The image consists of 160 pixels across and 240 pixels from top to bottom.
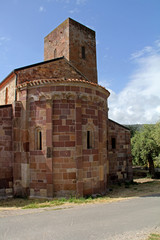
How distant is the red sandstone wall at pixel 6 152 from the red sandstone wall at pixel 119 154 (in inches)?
290

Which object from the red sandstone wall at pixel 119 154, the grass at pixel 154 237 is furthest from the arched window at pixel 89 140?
the grass at pixel 154 237

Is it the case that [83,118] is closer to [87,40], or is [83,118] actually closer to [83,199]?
[83,199]

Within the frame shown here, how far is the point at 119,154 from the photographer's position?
16.1m

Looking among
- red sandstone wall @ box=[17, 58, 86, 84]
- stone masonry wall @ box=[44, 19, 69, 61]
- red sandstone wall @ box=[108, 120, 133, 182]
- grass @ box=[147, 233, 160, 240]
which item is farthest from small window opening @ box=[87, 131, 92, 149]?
stone masonry wall @ box=[44, 19, 69, 61]

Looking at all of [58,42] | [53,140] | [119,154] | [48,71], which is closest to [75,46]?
[58,42]

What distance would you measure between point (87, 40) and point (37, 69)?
1050cm

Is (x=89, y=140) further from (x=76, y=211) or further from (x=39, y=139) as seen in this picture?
(x=76, y=211)

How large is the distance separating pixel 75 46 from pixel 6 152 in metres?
13.6

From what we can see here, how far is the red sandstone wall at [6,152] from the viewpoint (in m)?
10.8

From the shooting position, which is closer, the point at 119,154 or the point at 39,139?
the point at 39,139

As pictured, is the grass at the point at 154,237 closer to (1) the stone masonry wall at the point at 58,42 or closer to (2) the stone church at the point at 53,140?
(2) the stone church at the point at 53,140

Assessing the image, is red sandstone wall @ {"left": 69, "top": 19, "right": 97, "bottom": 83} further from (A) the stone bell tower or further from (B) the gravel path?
(B) the gravel path

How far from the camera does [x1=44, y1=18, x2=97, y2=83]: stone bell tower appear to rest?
2031 centimetres

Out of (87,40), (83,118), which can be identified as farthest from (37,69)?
(87,40)
